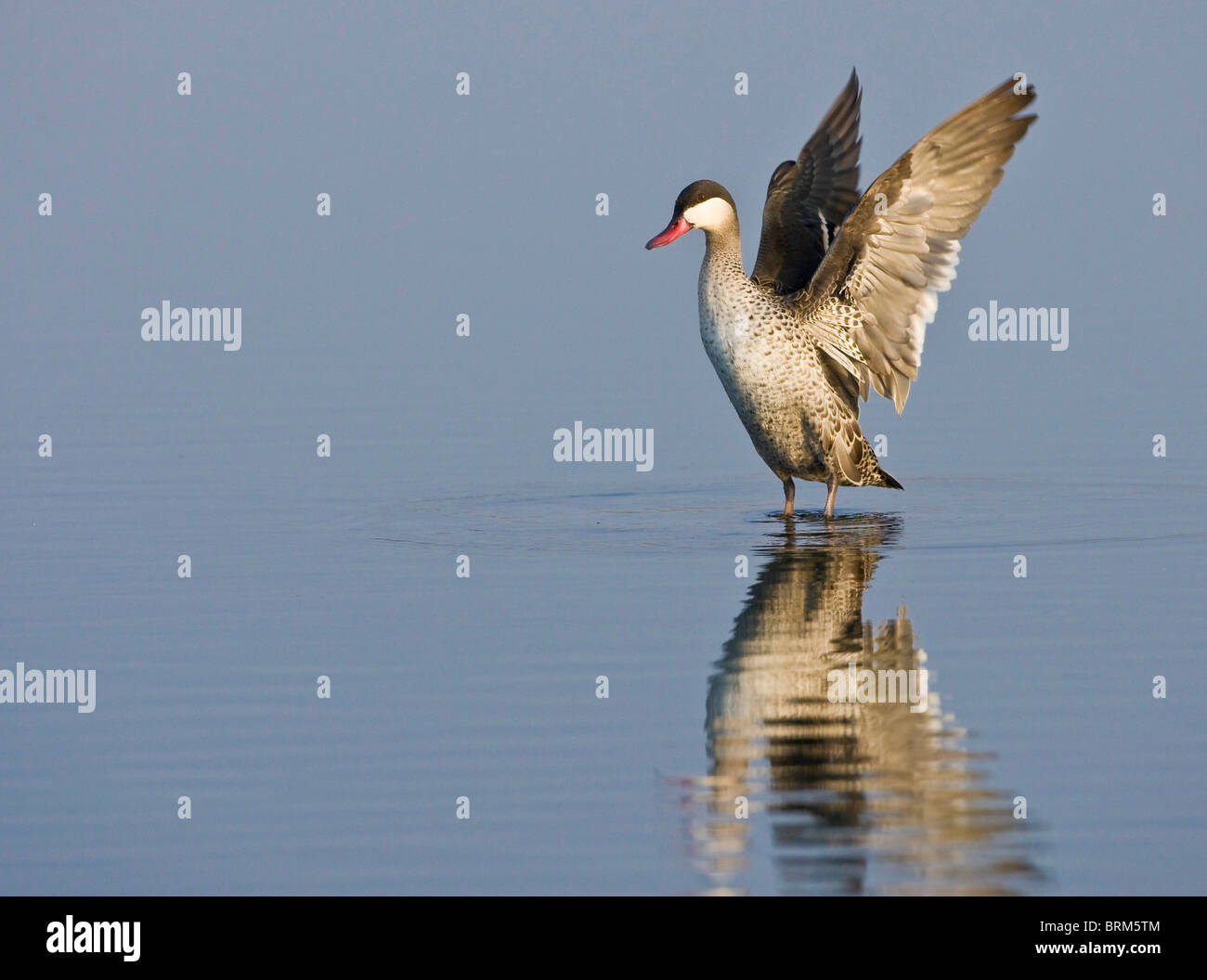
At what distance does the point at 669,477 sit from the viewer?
13836 mm

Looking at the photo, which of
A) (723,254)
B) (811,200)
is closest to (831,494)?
(723,254)

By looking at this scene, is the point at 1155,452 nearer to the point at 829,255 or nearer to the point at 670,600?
the point at 829,255

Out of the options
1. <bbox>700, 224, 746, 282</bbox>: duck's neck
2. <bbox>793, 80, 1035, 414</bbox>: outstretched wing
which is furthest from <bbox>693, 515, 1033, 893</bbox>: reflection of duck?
<bbox>700, 224, 746, 282</bbox>: duck's neck

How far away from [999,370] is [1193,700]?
401 inches

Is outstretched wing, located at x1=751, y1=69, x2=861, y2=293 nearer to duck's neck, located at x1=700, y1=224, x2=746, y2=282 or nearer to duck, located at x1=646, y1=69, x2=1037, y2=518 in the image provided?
duck's neck, located at x1=700, y1=224, x2=746, y2=282

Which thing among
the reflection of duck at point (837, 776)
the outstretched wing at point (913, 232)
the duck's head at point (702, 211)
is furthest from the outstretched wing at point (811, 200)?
the reflection of duck at point (837, 776)

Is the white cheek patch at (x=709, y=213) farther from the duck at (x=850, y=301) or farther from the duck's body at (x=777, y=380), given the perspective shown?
the duck's body at (x=777, y=380)

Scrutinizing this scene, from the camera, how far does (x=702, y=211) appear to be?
12.8 metres

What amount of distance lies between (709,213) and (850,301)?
1070mm

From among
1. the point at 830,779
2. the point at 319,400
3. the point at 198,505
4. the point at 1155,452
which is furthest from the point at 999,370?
the point at 830,779

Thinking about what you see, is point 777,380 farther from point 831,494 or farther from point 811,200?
point 811,200

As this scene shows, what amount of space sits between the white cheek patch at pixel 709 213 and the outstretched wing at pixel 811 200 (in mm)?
876

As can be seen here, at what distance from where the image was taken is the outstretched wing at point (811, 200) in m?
13.8

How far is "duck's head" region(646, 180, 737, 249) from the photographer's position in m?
12.8
